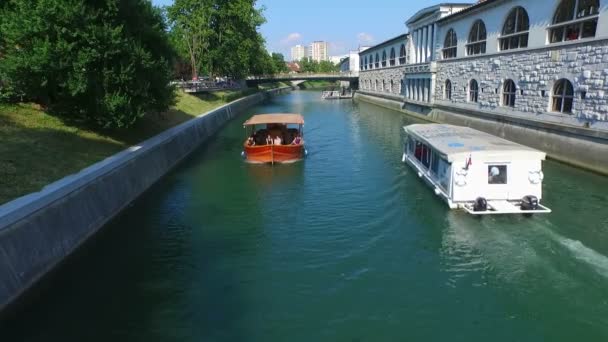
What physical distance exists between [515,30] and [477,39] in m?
7.08

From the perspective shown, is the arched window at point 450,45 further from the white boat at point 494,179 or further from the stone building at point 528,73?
the white boat at point 494,179

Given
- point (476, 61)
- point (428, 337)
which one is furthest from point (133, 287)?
point (476, 61)

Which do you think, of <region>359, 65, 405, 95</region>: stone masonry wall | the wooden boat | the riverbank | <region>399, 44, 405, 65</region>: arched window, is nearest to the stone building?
<region>359, 65, 405, 95</region>: stone masonry wall

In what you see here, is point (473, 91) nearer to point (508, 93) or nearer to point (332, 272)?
point (508, 93)

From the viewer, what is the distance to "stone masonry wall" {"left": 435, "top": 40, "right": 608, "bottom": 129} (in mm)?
22203

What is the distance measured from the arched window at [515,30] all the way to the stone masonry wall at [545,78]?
99cm

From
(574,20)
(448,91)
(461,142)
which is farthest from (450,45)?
(461,142)

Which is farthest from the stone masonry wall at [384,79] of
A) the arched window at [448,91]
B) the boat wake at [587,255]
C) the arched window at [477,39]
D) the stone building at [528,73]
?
the boat wake at [587,255]

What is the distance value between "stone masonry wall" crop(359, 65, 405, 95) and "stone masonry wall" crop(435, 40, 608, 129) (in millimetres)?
26206

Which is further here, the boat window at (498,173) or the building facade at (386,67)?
the building facade at (386,67)

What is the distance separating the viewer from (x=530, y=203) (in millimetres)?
15742

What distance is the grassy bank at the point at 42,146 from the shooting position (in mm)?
14523

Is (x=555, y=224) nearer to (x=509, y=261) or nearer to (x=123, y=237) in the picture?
(x=509, y=261)

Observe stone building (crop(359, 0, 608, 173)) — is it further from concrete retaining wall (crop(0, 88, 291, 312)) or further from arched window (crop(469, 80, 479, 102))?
concrete retaining wall (crop(0, 88, 291, 312))
